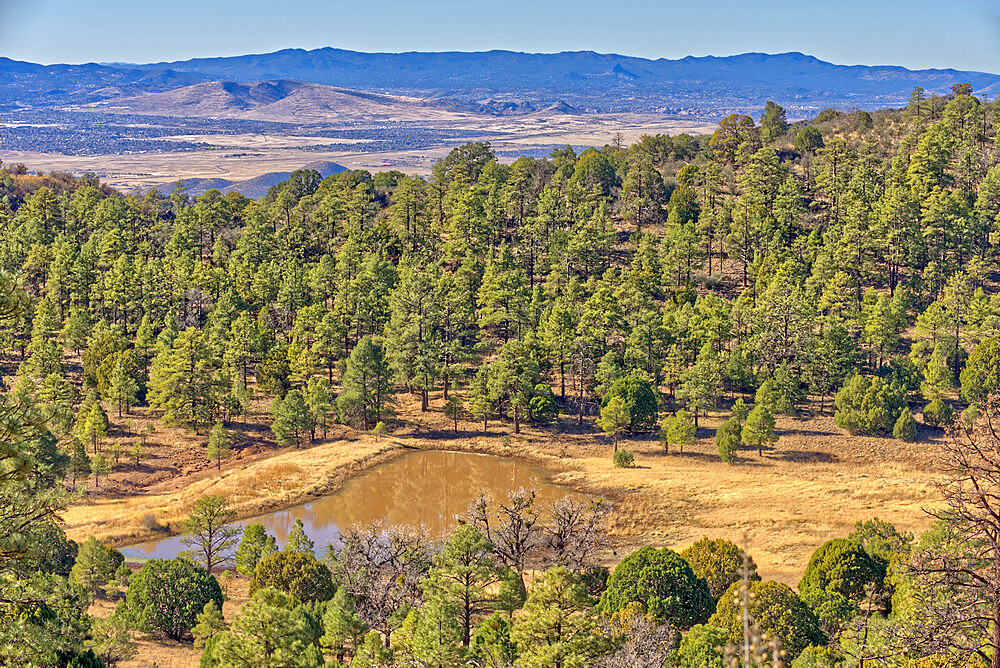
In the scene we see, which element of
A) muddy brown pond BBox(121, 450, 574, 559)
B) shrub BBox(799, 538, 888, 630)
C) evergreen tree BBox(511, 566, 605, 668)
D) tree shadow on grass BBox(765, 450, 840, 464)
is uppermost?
evergreen tree BBox(511, 566, 605, 668)

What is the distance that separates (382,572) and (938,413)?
163 feet

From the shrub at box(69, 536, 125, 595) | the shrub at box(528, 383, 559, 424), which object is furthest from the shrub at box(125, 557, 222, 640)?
the shrub at box(528, 383, 559, 424)

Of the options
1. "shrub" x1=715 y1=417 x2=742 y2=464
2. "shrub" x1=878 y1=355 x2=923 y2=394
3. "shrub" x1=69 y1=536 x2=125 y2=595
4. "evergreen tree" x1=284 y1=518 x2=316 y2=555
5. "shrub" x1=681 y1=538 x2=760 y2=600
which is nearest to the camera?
"shrub" x1=681 y1=538 x2=760 y2=600

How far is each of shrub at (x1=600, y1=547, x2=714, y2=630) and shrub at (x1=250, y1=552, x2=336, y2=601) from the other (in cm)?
1423

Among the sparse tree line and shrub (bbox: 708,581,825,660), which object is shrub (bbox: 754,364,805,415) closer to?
the sparse tree line

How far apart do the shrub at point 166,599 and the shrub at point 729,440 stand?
133ft

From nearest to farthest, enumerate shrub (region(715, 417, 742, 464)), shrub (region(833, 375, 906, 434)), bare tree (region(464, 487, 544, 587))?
1. bare tree (region(464, 487, 544, 587))
2. shrub (region(715, 417, 742, 464))
3. shrub (region(833, 375, 906, 434))

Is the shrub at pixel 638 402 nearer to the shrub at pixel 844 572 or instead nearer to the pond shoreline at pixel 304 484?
the pond shoreline at pixel 304 484

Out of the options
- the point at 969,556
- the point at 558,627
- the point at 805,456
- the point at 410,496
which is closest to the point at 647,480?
the point at 805,456

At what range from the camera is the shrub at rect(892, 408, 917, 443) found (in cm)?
7381

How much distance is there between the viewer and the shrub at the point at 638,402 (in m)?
76.1

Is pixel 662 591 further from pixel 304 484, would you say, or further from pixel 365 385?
pixel 365 385

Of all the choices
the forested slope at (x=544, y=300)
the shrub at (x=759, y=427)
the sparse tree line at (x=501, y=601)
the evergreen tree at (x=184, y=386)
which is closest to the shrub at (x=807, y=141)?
the forested slope at (x=544, y=300)

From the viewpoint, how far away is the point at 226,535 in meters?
55.7
